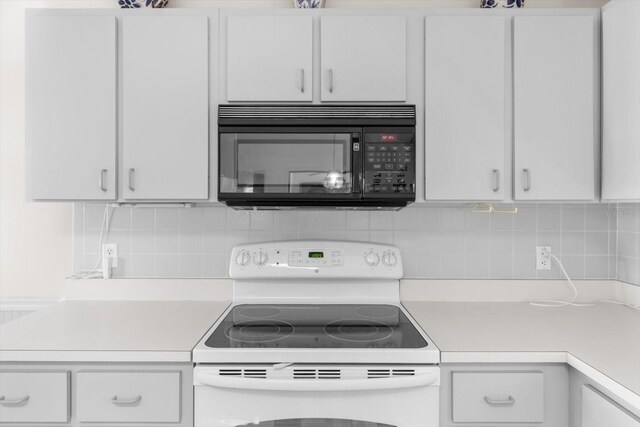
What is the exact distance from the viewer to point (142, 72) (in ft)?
5.68

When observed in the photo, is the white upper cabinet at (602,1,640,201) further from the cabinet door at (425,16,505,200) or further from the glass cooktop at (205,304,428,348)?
the glass cooktop at (205,304,428,348)

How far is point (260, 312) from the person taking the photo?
72.7 inches

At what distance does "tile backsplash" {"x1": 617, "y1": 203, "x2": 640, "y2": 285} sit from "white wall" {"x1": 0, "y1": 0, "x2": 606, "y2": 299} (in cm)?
102

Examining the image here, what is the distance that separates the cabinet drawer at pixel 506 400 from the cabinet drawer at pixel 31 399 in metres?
1.27

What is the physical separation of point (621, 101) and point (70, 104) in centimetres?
217

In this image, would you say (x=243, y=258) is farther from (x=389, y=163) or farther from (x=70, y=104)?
(x=70, y=104)

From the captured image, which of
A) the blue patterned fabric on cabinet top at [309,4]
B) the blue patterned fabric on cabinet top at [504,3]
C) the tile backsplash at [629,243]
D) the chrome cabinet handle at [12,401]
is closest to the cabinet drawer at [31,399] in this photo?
the chrome cabinet handle at [12,401]

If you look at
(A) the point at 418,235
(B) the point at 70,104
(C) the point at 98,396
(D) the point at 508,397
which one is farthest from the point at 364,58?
(C) the point at 98,396

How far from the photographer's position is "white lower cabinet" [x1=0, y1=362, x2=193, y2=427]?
136cm

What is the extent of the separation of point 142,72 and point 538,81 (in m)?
1.60

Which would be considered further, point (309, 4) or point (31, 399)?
point (309, 4)

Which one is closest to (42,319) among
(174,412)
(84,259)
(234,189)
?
(84,259)

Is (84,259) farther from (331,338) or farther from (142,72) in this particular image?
(331,338)

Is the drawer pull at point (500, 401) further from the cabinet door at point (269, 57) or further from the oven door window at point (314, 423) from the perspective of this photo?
the cabinet door at point (269, 57)
